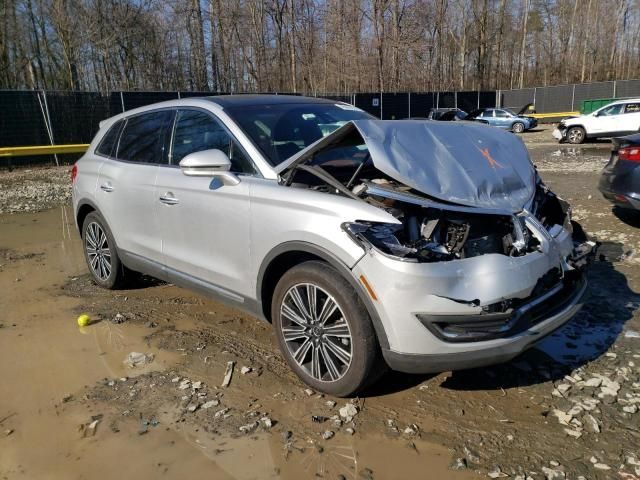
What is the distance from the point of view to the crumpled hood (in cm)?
308

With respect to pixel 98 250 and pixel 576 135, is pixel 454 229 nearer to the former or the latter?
pixel 98 250

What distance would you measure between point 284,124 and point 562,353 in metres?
2.67

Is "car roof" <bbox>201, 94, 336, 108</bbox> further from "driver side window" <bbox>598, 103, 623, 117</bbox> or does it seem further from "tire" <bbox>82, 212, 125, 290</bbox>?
"driver side window" <bbox>598, 103, 623, 117</bbox>

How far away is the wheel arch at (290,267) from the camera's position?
9.28 feet

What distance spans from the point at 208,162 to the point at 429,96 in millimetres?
32810

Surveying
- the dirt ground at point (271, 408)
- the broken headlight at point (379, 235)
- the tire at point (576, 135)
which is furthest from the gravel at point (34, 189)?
the tire at point (576, 135)

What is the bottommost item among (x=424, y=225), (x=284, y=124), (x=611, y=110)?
(x=611, y=110)

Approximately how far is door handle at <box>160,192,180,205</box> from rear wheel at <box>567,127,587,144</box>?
810 inches

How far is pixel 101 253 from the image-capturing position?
212 inches

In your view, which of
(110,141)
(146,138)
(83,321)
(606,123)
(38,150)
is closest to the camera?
(83,321)

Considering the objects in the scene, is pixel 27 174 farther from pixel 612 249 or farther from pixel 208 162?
pixel 612 249

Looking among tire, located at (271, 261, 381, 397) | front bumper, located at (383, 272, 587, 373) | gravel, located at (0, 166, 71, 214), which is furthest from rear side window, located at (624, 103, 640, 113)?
tire, located at (271, 261, 381, 397)

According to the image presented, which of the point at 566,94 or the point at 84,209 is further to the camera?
the point at 566,94

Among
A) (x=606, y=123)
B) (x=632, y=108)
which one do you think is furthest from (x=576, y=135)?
(x=632, y=108)
